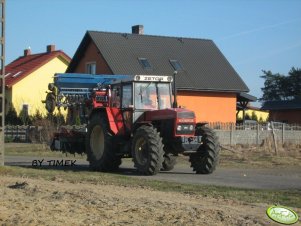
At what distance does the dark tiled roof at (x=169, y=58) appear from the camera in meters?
40.8

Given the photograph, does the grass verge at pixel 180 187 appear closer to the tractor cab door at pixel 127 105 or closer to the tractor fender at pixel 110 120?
the tractor fender at pixel 110 120

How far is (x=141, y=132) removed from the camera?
1662 cm

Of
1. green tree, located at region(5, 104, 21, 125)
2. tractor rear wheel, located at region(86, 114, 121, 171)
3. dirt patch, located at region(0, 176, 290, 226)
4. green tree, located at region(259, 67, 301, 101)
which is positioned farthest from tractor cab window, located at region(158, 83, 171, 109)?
green tree, located at region(259, 67, 301, 101)

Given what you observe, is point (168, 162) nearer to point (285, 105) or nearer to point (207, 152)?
point (207, 152)

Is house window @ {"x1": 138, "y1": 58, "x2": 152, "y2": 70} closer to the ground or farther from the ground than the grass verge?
farther from the ground

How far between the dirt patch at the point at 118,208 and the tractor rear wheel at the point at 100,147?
529 centimetres

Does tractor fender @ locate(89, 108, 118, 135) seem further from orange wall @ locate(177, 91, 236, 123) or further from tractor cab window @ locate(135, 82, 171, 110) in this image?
orange wall @ locate(177, 91, 236, 123)

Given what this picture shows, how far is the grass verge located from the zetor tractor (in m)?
1.27

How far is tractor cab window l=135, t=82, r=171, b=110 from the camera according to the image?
17.8m

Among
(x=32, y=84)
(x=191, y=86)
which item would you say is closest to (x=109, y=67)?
(x=191, y=86)

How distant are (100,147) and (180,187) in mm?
5685

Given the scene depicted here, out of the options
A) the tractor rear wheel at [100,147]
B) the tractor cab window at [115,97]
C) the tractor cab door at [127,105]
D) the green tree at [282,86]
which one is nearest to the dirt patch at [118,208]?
the tractor rear wheel at [100,147]

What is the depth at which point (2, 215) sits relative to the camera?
8945 mm

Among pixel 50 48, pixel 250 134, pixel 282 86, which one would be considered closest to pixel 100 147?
pixel 250 134
